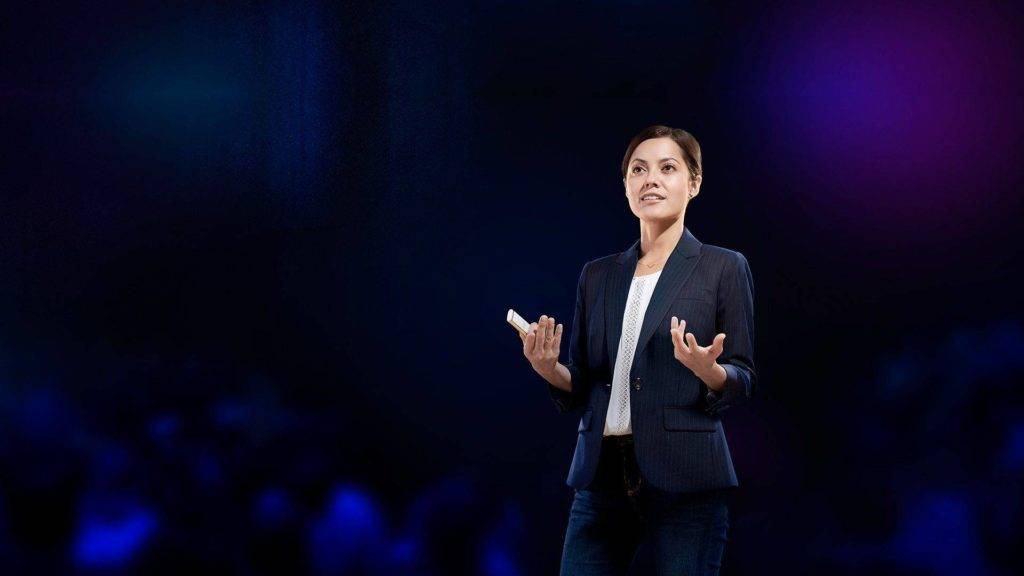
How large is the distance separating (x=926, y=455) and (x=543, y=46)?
1972 millimetres

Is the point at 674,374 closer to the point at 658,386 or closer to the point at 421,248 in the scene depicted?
the point at 658,386

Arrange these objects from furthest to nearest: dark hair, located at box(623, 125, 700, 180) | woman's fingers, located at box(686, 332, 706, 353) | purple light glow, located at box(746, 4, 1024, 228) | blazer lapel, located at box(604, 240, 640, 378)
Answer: purple light glow, located at box(746, 4, 1024, 228), dark hair, located at box(623, 125, 700, 180), blazer lapel, located at box(604, 240, 640, 378), woman's fingers, located at box(686, 332, 706, 353)

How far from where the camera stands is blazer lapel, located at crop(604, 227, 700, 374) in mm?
1997

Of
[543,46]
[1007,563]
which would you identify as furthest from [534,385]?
[1007,563]

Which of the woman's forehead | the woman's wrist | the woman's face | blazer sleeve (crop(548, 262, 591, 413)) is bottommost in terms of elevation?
blazer sleeve (crop(548, 262, 591, 413))

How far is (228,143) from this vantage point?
3.74m

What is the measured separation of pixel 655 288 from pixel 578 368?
0.27m

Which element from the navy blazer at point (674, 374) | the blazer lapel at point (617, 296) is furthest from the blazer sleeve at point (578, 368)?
the blazer lapel at point (617, 296)

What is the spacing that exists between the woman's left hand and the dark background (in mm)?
1714

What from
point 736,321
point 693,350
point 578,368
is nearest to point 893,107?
point 736,321

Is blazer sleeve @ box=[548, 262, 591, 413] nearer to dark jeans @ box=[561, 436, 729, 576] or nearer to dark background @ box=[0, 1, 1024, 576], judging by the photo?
dark jeans @ box=[561, 436, 729, 576]

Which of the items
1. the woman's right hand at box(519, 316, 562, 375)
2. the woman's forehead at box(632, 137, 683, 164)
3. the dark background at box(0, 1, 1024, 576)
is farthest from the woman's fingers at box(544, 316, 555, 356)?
the dark background at box(0, 1, 1024, 576)

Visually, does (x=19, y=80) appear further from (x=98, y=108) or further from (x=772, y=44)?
(x=772, y=44)

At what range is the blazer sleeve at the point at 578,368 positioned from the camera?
2129 millimetres
